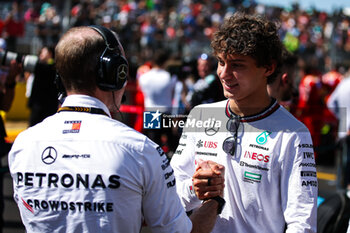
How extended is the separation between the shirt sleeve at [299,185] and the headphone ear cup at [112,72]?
2.39 feet

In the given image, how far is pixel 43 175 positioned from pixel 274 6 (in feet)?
78.2

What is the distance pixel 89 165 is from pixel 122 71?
1.27ft

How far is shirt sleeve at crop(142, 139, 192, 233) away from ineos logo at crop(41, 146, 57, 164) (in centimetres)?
31

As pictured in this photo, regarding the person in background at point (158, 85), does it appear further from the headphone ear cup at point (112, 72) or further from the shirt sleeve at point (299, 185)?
the headphone ear cup at point (112, 72)

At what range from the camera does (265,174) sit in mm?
1758

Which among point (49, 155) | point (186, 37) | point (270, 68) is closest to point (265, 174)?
point (270, 68)

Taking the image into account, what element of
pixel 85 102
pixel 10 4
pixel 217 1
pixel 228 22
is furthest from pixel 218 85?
pixel 217 1

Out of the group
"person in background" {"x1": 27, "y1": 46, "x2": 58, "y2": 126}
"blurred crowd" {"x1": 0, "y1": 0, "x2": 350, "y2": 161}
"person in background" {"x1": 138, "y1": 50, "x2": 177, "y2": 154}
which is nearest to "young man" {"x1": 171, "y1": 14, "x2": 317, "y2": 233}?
"blurred crowd" {"x1": 0, "y1": 0, "x2": 350, "y2": 161}

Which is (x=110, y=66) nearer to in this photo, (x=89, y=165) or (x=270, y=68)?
(x=89, y=165)

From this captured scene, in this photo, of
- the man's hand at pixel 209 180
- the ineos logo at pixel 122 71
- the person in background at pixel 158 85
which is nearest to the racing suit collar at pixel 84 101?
the ineos logo at pixel 122 71

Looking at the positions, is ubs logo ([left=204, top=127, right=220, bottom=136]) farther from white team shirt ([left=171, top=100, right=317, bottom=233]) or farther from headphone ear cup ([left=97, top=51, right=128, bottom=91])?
headphone ear cup ([left=97, top=51, right=128, bottom=91])

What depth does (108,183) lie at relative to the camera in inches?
54.6

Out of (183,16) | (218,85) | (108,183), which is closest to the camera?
(108,183)

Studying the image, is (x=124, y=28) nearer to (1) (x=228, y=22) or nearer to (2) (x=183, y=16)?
(2) (x=183, y=16)
